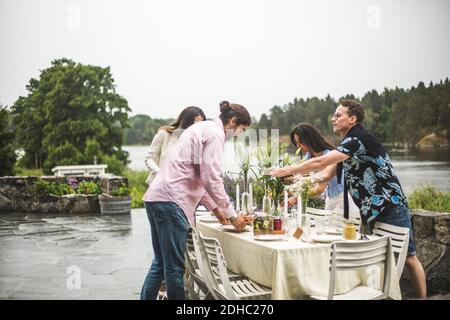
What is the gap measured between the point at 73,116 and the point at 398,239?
56.4 feet

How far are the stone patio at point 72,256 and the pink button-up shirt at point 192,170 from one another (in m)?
1.35

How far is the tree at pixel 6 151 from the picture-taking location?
998 centimetres

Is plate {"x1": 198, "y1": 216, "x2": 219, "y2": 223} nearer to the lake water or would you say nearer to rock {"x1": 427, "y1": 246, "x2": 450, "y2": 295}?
the lake water

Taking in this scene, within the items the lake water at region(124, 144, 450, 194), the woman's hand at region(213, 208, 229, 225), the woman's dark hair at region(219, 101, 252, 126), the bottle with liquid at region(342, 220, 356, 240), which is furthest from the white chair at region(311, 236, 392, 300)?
the lake water at region(124, 144, 450, 194)

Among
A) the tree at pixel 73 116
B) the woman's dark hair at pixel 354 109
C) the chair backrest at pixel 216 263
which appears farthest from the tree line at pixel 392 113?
the tree at pixel 73 116

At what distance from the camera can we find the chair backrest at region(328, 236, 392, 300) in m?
2.56

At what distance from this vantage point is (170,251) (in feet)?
9.98

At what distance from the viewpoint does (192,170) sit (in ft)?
10.2

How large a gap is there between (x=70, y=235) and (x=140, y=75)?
472 cm

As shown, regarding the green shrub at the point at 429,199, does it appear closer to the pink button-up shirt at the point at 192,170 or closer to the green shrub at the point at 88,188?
the pink button-up shirt at the point at 192,170

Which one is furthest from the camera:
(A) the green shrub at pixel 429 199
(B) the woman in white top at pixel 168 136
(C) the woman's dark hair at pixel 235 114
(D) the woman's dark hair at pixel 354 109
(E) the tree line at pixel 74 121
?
(E) the tree line at pixel 74 121

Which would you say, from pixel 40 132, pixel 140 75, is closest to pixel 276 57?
pixel 140 75

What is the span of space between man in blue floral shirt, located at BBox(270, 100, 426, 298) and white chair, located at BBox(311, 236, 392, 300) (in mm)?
567
